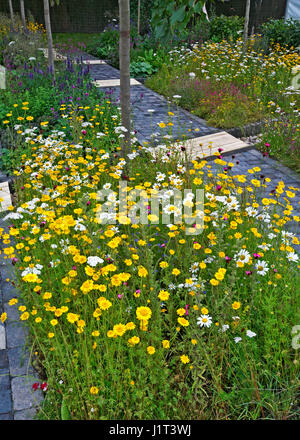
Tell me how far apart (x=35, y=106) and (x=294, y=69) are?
214 inches

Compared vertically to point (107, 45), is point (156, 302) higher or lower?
lower

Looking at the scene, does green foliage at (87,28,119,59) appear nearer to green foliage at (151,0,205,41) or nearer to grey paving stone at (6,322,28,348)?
green foliage at (151,0,205,41)

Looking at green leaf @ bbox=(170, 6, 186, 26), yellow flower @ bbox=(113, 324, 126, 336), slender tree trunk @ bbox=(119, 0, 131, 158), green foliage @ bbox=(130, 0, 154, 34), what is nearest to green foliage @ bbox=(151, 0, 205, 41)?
green leaf @ bbox=(170, 6, 186, 26)

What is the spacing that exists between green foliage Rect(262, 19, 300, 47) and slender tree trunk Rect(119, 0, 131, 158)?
8.39 m

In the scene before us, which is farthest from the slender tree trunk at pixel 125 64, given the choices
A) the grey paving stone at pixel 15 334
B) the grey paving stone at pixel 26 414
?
the grey paving stone at pixel 26 414

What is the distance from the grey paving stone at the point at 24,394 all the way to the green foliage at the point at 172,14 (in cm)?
240

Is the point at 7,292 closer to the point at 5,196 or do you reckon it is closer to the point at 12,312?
the point at 12,312

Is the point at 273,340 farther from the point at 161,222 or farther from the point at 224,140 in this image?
the point at 224,140

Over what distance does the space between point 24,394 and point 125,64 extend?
3.57m

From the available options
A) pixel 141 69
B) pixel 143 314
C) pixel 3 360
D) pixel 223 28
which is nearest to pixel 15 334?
pixel 3 360

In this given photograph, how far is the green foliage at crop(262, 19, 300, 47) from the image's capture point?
1173 cm

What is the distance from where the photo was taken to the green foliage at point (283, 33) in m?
11.7

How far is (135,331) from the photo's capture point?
274cm

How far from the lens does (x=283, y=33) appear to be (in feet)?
39.4
